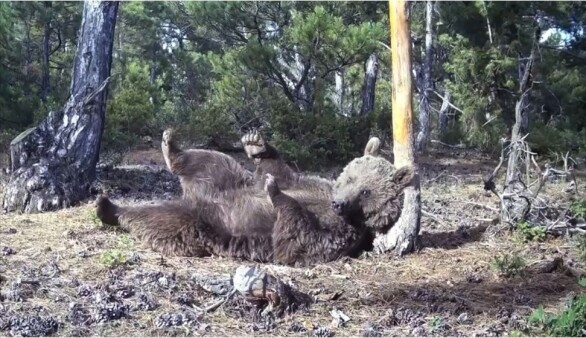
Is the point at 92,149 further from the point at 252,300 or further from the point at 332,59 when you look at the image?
the point at 332,59

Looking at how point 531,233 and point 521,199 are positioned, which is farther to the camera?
point 521,199

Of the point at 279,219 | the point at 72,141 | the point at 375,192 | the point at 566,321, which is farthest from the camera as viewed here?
the point at 72,141

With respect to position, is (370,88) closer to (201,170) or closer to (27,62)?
(27,62)

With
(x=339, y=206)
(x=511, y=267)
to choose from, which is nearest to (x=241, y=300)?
(x=339, y=206)

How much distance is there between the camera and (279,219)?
5484 mm

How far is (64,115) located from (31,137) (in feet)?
1.55

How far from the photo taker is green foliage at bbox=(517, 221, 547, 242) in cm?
646

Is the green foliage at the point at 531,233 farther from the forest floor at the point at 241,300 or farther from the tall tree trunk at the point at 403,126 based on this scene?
the tall tree trunk at the point at 403,126

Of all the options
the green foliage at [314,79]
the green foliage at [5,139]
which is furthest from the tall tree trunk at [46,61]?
the green foliage at [5,139]

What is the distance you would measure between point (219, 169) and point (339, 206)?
1261mm

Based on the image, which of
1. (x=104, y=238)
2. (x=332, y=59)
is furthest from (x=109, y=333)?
(x=332, y=59)

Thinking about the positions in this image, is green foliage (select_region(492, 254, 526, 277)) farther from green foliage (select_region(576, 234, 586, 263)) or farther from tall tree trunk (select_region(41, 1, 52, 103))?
tall tree trunk (select_region(41, 1, 52, 103))

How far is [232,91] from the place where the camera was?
1406 centimetres

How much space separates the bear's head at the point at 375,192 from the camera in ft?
18.7
